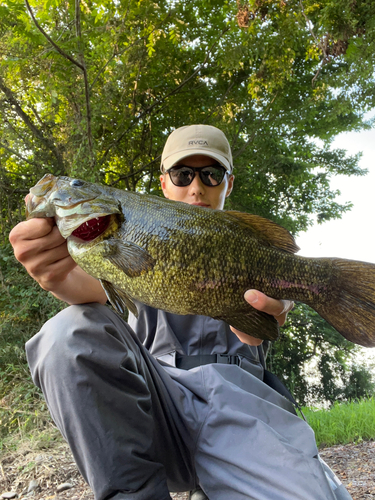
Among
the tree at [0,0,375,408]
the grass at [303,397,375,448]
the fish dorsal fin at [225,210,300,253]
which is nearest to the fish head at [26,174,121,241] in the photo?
the fish dorsal fin at [225,210,300,253]

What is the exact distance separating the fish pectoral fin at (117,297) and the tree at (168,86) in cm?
286

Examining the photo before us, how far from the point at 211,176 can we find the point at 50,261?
1268mm

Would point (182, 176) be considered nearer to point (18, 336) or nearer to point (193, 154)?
point (193, 154)

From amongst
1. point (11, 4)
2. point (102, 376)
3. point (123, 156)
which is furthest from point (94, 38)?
point (102, 376)

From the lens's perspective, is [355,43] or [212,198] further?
[355,43]

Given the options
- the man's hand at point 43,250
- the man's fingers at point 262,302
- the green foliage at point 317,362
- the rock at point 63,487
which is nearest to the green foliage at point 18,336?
the rock at point 63,487

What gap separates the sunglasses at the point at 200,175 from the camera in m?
2.52

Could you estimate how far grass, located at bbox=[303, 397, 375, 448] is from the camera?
366 centimetres

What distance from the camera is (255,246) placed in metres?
→ 1.56

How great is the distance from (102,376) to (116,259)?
527 mm

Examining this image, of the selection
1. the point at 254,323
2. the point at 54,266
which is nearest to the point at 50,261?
the point at 54,266

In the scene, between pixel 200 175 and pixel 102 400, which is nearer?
pixel 102 400

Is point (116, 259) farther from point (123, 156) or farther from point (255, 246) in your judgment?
point (123, 156)

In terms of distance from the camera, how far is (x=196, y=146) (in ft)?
8.45
